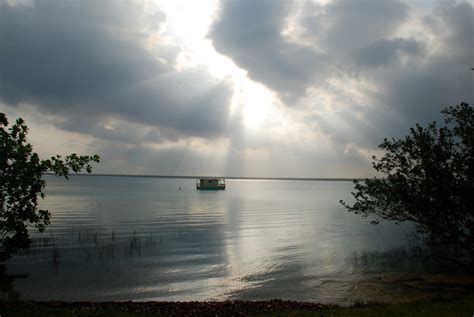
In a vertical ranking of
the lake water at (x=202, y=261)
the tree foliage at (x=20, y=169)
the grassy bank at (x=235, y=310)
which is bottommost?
the lake water at (x=202, y=261)

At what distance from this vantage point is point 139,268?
28.5 metres

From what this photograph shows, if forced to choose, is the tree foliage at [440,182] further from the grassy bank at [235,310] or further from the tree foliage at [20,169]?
the tree foliage at [20,169]

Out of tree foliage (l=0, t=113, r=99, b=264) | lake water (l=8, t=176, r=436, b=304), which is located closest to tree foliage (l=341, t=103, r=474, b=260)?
lake water (l=8, t=176, r=436, b=304)

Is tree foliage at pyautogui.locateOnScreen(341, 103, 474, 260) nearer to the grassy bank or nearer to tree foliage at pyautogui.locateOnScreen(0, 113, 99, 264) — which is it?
the grassy bank

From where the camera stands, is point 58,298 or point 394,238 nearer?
point 58,298

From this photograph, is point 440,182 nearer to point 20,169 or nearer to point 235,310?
point 235,310

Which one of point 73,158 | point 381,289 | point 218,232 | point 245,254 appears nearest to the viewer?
point 73,158

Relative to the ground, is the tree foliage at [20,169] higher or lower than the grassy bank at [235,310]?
higher

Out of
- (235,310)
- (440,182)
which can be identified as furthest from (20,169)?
(440,182)

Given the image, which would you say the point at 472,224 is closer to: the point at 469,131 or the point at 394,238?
the point at 469,131

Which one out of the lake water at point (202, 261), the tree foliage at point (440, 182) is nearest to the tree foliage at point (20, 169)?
the lake water at point (202, 261)

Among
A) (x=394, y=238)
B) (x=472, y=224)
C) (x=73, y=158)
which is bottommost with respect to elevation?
(x=394, y=238)

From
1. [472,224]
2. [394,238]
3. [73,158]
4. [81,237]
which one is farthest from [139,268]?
[394,238]

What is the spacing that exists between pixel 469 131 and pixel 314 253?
18.7 metres
